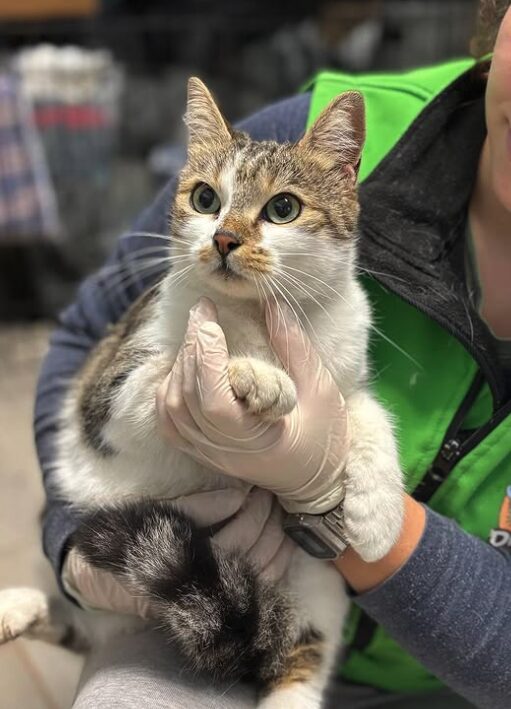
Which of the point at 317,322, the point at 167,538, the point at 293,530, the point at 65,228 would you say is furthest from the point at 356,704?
the point at 65,228

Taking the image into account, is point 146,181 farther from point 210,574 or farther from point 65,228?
Result: point 210,574

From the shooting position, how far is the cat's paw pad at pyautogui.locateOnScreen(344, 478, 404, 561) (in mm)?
839

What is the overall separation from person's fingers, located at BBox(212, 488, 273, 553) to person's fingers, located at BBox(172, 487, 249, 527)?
0.01 metres

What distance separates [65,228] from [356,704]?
6.81ft

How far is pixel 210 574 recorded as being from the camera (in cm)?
82

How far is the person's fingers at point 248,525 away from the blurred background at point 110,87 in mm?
1474

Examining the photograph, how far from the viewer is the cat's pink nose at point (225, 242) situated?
760mm

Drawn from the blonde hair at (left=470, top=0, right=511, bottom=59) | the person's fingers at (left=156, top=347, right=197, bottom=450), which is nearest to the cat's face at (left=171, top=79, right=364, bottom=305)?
the person's fingers at (left=156, top=347, right=197, bottom=450)

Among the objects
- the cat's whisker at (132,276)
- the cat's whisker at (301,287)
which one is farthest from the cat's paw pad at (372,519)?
the cat's whisker at (132,276)

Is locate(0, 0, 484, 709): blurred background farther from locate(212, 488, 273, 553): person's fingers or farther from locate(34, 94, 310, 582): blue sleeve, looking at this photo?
locate(212, 488, 273, 553): person's fingers

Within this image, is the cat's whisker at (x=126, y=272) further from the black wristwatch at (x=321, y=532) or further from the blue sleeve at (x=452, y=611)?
the blue sleeve at (x=452, y=611)

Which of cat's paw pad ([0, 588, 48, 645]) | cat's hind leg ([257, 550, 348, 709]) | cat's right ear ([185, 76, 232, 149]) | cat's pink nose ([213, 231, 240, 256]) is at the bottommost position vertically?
cat's paw pad ([0, 588, 48, 645])

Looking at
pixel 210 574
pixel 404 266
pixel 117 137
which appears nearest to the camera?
pixel 210 574

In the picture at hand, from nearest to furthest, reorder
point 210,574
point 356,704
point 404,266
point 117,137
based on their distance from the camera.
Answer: point 210,574 < point 404,266 < point 356,704 < point 117,137
